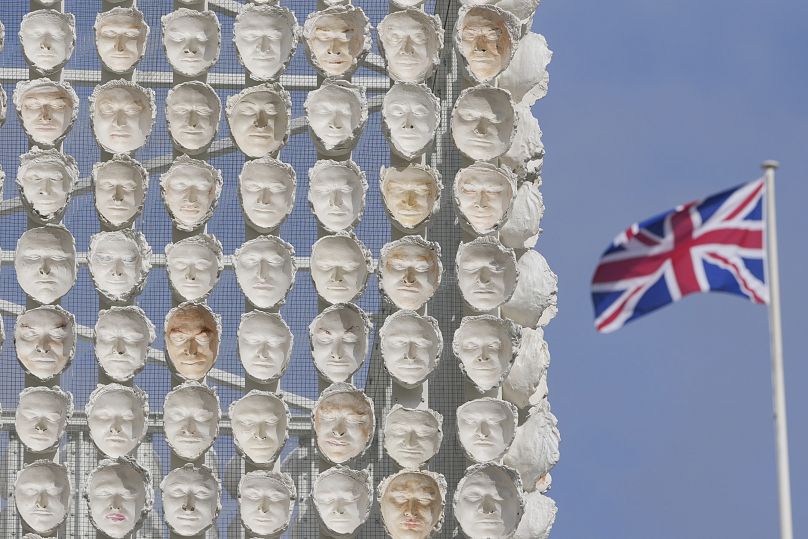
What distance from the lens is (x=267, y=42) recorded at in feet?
125

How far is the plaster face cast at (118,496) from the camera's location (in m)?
36.9

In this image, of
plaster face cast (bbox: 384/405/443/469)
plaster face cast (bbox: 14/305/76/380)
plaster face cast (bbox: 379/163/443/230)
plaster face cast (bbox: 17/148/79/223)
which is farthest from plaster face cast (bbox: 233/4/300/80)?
plaster face cast (bbox: 384/405/443/469)

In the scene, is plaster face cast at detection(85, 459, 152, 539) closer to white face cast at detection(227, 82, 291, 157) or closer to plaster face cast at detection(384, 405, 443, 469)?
plaster face cast at detection(384, 405, 443, 469)

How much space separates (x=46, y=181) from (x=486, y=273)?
5.63m

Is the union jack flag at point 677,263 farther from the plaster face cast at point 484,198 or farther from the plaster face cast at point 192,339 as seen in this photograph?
the plaster face cast at point 192,339

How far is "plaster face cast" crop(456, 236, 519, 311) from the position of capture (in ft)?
122

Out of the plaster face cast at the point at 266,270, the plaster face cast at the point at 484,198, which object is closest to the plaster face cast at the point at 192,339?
the plaster face cast at the point at 266,270

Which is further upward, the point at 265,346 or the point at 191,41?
the point at 191,41

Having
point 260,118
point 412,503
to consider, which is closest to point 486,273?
point 412,503

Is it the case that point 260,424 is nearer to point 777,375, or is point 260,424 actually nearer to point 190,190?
point 190,190

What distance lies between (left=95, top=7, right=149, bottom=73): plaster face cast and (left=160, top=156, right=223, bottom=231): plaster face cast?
5.00 feet

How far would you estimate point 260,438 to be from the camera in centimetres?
3716

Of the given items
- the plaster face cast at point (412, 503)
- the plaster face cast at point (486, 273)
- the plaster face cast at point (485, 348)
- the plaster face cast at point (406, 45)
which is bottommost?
the plaster face cast at point (412, 503)

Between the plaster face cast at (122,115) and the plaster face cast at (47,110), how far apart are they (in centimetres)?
29
